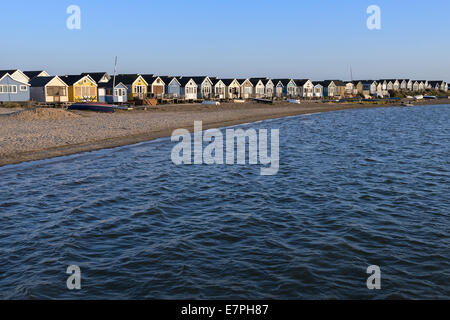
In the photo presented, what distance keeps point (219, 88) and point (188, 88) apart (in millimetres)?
11103

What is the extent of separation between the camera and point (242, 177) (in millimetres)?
22031

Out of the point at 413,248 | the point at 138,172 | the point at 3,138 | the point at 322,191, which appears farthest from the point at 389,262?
the point at 3,138

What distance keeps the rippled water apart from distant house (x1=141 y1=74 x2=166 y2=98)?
63.4 metres

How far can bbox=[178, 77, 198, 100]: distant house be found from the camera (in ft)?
309

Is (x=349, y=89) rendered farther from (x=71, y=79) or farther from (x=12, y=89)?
(x=12, y=89)

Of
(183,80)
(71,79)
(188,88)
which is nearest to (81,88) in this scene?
(71,79)

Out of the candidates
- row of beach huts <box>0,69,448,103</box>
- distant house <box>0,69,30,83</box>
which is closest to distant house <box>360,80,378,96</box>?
row of beach huts <box>0,69,448,103</box>

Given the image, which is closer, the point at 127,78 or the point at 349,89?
the point at 127,78

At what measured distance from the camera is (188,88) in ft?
313

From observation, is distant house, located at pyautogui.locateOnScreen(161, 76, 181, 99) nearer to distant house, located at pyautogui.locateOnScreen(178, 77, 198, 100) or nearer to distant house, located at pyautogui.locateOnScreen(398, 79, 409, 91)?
distant house, located at pyautogui.locateOnScreen(178, 77, 198, 100)

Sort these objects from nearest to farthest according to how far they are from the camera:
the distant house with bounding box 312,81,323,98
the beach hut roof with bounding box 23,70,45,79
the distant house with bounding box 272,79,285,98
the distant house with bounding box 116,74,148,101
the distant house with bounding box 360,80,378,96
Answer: the beach hut roof with bounding box 23,70,45,79
the distant house with bounding box 116,74,148,101
the distant house with bounding box 272,79,285,98
the distant house with bounding box 312,81,323,98
the distant house with bounding box 360,80,378,96

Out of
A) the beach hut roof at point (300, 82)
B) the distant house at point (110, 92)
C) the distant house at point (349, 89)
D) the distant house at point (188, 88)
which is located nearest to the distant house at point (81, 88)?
the distant house at point (110, 92)
